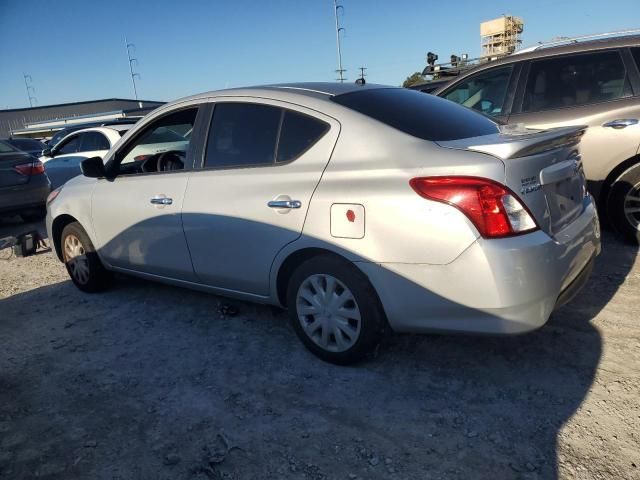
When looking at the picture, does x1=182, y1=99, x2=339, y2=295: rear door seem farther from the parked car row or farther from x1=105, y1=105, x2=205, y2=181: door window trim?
the parked car row

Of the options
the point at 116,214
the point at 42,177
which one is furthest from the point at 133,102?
the point at 116,214

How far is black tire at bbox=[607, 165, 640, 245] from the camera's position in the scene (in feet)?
14.5

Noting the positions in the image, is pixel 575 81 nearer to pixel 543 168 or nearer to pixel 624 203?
pixel 624 203

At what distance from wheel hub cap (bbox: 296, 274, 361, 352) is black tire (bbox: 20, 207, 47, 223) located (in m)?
6.48

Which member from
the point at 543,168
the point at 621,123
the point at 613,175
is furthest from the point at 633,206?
the point at 543,168

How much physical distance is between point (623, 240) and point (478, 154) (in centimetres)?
310

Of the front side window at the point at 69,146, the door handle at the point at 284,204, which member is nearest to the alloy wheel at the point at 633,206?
the door handle at the point at 284,204

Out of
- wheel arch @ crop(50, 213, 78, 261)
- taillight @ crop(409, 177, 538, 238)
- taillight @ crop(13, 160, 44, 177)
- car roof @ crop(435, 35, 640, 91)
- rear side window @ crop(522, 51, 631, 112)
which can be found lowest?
wheel arch @ crop(50, 213, 78, 261)

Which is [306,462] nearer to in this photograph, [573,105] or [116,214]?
[116,214]

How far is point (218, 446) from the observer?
2414mm

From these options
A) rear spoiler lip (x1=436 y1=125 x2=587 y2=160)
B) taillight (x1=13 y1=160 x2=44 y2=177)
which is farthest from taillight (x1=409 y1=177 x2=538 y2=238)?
taillight (x1=13 y1=160 x2=44 y2=177)

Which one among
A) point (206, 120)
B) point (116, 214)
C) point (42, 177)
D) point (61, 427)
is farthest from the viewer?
point (42, 177)

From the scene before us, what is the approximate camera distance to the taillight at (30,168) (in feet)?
24.6

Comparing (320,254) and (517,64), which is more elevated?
(517,64)
